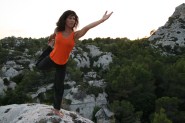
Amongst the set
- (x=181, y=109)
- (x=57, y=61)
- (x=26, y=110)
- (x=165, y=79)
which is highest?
(x=57, y=61)

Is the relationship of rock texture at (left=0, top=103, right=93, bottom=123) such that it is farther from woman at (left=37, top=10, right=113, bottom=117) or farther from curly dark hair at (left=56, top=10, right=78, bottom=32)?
curly dark hair at (left=56, top=10, right=78, bottom=32)

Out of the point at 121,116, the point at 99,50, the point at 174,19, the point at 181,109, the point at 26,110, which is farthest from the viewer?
the point at 174,19

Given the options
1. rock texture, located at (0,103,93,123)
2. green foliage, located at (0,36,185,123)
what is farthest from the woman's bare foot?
green foliage, located at (0,36,185,123)

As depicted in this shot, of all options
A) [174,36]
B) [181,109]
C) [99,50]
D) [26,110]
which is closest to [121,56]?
[99,50]

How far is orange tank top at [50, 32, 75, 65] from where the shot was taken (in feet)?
28.2

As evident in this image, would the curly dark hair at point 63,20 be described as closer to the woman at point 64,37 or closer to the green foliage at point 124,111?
the woman at point 64,37

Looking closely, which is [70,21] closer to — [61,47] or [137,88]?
[61,47]

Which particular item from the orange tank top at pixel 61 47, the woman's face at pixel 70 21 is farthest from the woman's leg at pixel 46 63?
the woman's face at pixel 70 21

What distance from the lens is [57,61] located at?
8.89 m

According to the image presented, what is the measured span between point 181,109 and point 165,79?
16.2ft

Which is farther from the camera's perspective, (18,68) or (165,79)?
(18,68)

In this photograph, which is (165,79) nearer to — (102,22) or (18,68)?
(18,68)

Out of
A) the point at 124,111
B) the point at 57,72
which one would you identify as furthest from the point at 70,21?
the point at 124,111

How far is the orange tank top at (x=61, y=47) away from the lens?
28.2 feet
